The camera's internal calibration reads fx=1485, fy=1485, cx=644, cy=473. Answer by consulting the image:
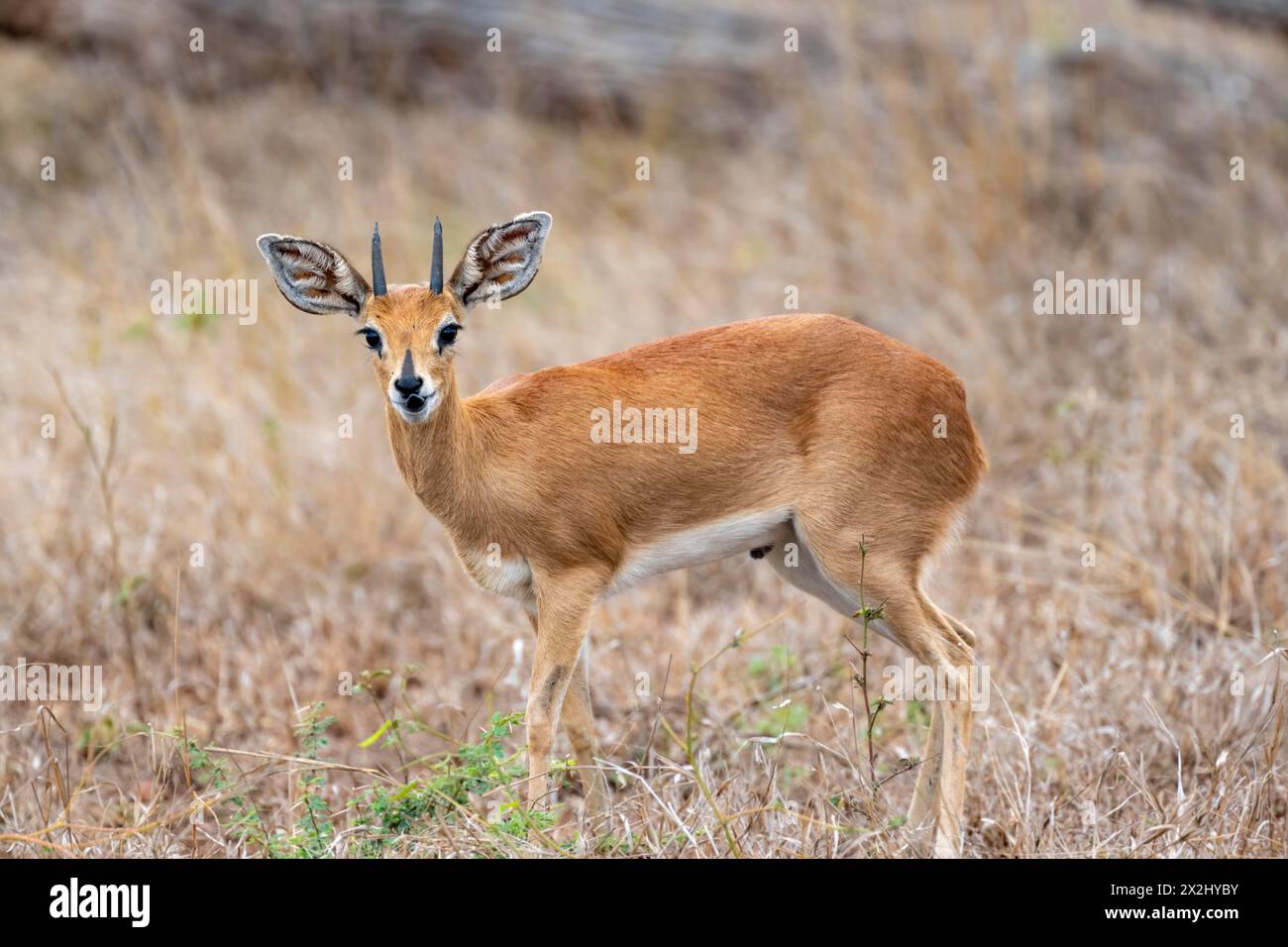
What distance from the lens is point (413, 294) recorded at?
4625mm

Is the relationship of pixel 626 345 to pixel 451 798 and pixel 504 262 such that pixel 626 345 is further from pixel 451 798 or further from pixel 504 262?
pixel 451 798

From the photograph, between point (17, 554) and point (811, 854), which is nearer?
point (811, 854)

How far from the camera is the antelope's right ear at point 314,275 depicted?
4645 millimetres

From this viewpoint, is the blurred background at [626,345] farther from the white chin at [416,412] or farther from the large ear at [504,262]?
the white chin at [416,412]

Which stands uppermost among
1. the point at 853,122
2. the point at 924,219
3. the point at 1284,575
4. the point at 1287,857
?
Result: the point at 853,122

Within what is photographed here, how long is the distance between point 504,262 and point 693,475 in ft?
3.06

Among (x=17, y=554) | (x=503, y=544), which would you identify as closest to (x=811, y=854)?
(x=503, y=544)

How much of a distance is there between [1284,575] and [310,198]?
782cm

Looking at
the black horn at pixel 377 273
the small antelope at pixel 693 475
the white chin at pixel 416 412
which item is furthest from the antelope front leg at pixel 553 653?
the black horn at pixel 377 273

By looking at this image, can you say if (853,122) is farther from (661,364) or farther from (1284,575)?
(661,364)

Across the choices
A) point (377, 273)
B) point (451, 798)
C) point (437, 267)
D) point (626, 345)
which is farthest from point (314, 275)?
point (626, 345)

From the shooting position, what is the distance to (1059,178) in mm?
10336

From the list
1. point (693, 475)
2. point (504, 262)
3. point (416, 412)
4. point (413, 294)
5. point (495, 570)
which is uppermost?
point (504, 262)

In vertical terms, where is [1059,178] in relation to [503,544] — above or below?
above
